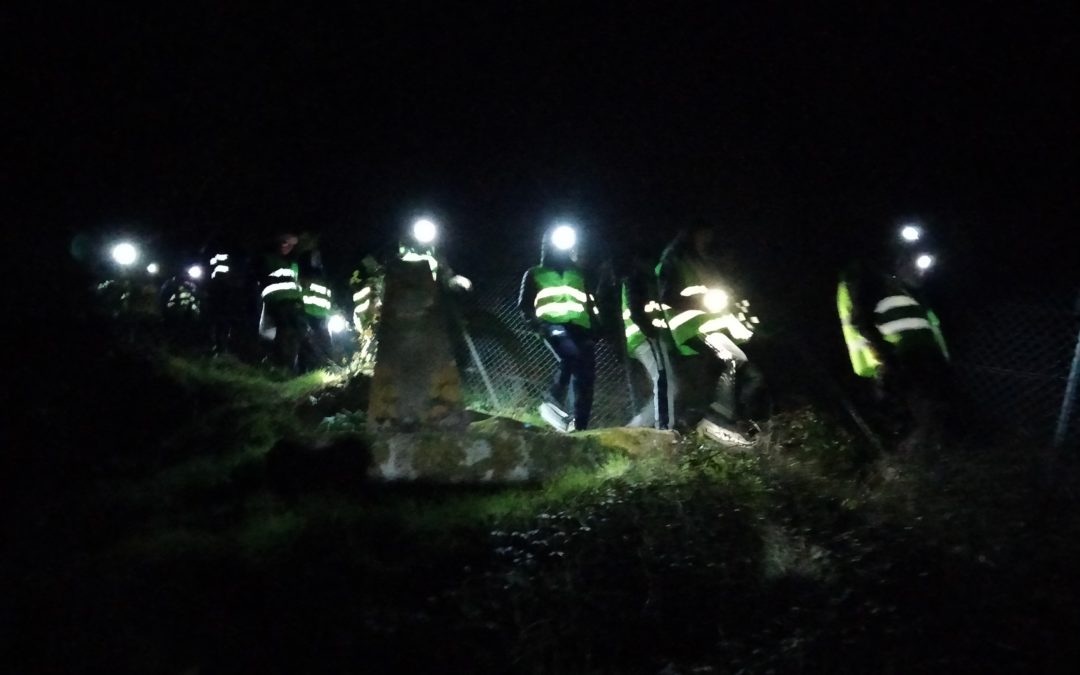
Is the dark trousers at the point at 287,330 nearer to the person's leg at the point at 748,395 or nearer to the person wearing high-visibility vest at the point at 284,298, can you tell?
the person wearing high-visibility vest at the point at 284,298

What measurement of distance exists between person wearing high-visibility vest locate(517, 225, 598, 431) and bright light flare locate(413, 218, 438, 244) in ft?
6.35

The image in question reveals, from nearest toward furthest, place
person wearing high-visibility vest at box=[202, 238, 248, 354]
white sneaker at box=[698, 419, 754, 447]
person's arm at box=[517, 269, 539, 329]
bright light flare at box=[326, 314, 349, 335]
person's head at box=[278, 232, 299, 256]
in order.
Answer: white sneaker at box=[698, 419, 754, 447] < person's arm at box=[517, 269, 539, 329] < person's head at box=[278, 232, 299, 256] < bright light flare at box=[326, 314, 349, 335] < person wearing high-visibility vest at box=[202, 238, 248, 354]

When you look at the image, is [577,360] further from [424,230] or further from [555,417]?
[424,230]

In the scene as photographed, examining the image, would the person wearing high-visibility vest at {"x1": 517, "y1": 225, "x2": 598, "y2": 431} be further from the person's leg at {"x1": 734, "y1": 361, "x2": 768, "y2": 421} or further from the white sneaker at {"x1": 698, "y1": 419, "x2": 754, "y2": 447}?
the person's leg at {"x1": 734, "y1": 361, "x2": 768, "y2": 421}

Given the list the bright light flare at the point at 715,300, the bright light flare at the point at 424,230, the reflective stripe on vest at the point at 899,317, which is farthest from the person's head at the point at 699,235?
the bright light flare at the point at 424,230

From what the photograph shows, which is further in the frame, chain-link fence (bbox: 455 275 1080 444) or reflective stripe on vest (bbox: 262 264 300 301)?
reflective stripe on vest (bbox: 262 264 300 301)

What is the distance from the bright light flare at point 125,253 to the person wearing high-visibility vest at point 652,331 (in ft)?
32.9

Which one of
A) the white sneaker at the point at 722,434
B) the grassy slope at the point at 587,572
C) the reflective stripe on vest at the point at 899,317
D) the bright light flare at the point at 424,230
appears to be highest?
the bright light flare at the point at 424,230

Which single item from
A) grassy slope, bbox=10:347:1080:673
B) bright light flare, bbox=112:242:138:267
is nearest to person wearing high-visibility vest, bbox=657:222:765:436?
grassy slope, bbox=10:347:1080:673

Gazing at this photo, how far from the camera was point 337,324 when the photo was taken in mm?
11109

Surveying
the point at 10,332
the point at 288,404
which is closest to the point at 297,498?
the point at 288,404

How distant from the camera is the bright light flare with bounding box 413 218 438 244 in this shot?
9.62m

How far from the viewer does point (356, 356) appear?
9.39 m

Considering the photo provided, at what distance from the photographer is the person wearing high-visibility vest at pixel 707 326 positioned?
24.1ft
